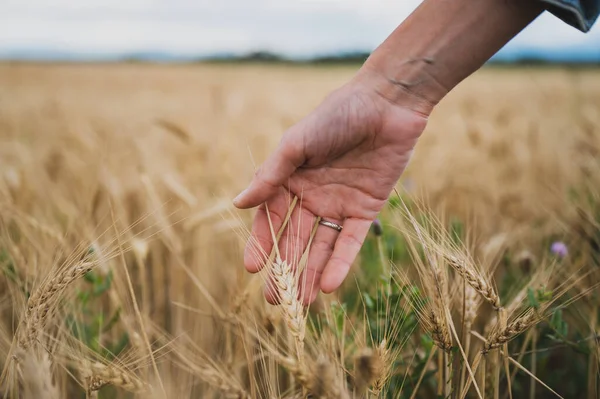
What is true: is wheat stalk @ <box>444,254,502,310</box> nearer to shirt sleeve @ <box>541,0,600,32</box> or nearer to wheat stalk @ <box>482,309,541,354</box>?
wheat stalk @ <box>482,309,541,354</box>

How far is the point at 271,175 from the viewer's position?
1166 millimetres

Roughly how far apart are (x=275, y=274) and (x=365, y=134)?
487 millimetres

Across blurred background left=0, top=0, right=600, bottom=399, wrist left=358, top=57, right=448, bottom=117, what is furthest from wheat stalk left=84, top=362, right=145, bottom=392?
wrist left=358, top=57, right=448, bottom=117

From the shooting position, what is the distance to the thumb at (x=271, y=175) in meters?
1.16

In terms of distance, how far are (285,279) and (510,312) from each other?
0.49 metres

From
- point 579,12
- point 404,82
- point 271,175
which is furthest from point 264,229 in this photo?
point 579,12

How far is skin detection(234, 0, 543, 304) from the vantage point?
1.16 metres

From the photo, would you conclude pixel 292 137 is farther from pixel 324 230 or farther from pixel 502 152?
pixel 502 152

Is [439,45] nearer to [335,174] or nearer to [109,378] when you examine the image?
[335,174]

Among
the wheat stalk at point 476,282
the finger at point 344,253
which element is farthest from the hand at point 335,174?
the wheat stalk at point 476,282

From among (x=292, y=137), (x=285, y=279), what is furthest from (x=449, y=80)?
(x=285, y=279)

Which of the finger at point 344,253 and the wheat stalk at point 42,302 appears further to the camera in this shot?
the finger at point 344,253

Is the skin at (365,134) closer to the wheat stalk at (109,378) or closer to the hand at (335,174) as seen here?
the hand at (335,174)

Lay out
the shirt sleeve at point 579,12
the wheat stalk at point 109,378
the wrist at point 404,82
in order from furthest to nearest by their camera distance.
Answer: the wrist at point 404,82, the shirt sleeve at point 579,12, the wheat stalk at point 109,378
